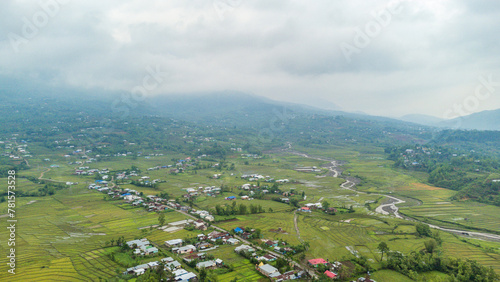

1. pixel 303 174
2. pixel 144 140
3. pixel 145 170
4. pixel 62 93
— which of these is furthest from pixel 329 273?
pixel 62 93

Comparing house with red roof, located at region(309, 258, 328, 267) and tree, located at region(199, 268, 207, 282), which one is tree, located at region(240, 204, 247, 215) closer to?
house with red roof, located at region(309, 258, 328, 267)

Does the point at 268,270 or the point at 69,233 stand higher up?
the point at 268,270

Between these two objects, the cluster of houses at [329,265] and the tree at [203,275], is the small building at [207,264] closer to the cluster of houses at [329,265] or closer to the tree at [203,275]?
the tree at [203,275]

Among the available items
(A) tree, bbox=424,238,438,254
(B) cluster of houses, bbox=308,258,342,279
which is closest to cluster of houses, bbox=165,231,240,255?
(B) cluster of houses, bbox=308,258,342,279

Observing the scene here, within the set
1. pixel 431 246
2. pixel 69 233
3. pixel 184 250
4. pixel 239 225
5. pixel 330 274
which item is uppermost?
pixel 431 246

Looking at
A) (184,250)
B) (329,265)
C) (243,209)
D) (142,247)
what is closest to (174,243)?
(184,250)

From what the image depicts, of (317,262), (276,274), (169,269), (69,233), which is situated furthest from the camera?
(69,233)

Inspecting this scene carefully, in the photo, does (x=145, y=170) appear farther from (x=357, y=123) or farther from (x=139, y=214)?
A: (x=357, y=123)

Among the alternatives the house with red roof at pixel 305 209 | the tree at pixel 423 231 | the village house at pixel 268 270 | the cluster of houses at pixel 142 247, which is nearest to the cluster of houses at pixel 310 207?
the house with red roof at pixel 305 209

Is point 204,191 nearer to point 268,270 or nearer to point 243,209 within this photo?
point 243,209

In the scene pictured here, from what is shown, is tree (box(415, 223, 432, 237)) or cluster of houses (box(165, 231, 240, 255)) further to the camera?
tree (box(415, 223, 432, 237))

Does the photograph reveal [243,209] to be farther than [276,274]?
Yes
